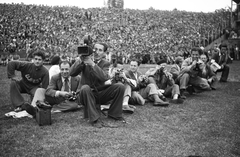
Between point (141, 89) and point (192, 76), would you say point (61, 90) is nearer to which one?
point (141, 89)

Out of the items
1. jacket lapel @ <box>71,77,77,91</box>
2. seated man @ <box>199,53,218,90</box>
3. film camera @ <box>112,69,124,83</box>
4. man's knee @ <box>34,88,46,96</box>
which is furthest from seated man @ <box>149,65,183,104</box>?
man's knee @ <box>34,88,46,96</box>

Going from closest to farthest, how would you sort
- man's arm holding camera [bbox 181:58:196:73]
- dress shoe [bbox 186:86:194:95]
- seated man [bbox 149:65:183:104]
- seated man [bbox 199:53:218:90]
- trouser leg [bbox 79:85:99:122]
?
1. trouser leg [bbox 79:85:99:122]
2. seated man [bbox 149:65:183:104]
3. man's arm holding camera [bbox 181:58:196:73]
4. dress shoe [bbox 186:86:194:95]
5. seated man [bbox 199:53:218:90]

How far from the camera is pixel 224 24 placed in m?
33.2

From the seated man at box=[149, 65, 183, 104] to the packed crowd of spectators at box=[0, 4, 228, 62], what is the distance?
19268 millimetres

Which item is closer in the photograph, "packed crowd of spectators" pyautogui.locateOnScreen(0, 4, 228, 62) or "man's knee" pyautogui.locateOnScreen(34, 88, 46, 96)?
"man's knee" pyautogui.locateOnScreen(34, 88, 46, 96)

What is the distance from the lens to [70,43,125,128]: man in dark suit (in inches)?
181

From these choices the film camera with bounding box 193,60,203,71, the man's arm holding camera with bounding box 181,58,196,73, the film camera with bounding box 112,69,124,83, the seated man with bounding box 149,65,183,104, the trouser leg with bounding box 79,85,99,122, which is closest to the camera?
the trouser leg with bounding box 79,85,99,122

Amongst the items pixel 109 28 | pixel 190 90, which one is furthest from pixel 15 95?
pixel 109 28

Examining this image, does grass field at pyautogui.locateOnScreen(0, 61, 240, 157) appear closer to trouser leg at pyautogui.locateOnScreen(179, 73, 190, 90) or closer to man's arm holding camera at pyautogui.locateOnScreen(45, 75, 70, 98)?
man's arm holding camera at pyautogui.locateOnScreen(45, 75, 70, 98)

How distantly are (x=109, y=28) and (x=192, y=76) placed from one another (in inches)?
1049

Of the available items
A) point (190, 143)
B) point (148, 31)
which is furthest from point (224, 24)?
point (190, 143)

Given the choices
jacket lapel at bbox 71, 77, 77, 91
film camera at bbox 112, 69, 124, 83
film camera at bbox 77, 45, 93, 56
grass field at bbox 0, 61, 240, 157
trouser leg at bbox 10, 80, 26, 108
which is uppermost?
film camera at bbox 77, 45, 93, 56

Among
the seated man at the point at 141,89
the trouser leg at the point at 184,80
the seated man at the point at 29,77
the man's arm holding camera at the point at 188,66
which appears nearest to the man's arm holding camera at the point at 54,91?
the seated man at the point at 29,77

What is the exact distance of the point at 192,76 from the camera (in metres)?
7.55
